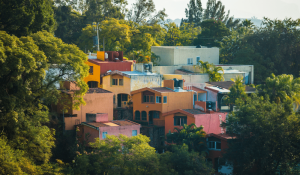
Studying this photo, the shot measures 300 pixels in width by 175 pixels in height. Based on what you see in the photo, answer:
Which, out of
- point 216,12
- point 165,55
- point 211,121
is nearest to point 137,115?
point 211,121

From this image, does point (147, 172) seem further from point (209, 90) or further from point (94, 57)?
point (94, 57)

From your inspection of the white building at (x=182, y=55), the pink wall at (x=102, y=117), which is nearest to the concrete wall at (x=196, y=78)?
the white building at (x=182, y=55)

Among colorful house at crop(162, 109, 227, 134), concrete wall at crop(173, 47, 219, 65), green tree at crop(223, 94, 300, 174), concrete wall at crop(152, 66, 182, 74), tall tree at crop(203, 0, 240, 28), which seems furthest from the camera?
tall tree at crop(203, 0, 240, 28)

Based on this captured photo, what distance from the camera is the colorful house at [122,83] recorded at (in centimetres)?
4325

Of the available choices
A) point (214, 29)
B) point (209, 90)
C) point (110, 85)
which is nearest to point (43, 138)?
point (110, 85)

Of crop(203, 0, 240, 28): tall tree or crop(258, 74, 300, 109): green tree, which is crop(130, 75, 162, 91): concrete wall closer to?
crop(258, 74, 300, 109): green tree

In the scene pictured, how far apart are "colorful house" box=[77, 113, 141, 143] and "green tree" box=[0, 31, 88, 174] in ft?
11.3

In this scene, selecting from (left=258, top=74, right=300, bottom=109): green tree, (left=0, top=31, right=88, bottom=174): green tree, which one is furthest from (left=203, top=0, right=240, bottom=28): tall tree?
(left=0, top=31, right=88, bottom=174): green tree

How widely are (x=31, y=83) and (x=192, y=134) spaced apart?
12.4 meters

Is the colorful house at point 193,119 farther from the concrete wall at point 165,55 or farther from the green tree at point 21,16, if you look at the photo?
the concrete wall at point 165,55

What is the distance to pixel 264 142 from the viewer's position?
33.7 meters

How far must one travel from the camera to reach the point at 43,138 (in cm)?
3041

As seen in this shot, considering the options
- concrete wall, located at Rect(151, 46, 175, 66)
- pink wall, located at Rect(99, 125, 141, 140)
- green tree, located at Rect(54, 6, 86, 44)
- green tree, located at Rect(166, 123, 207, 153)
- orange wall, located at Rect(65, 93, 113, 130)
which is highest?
green tree, located at Rect(54, 6, 86, 44)

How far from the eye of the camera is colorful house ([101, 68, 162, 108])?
142ft
